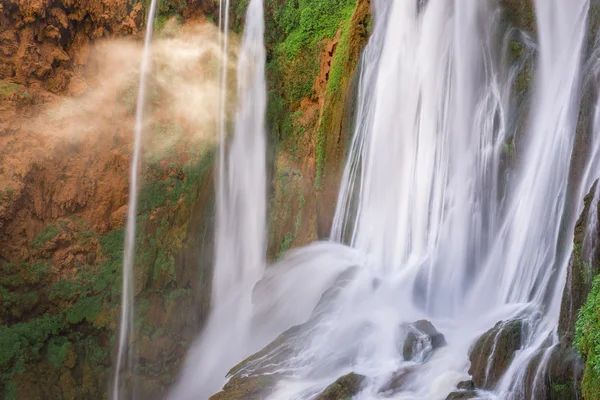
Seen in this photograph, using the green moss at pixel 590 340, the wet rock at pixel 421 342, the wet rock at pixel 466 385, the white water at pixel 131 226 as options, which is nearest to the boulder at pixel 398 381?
the wet rock at pixel 421 342

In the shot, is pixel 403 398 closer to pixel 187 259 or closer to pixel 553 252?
pixel 553 252

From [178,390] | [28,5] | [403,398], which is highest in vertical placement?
[28,5]

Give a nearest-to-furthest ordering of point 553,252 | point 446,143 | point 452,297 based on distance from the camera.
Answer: point 553,252 → point 452,297 → point 446,143

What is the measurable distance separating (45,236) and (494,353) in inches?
481

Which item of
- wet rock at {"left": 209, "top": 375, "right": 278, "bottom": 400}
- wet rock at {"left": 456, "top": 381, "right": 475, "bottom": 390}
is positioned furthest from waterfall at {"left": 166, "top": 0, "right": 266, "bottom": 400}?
wet rock at {"left": 456, "top": 381, "right": 475, "bottom": 390}

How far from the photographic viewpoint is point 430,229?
11.6 metres

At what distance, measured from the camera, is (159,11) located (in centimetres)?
1812

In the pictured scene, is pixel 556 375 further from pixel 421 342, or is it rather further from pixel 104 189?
pixel 104 189

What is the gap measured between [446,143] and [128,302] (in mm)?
9688

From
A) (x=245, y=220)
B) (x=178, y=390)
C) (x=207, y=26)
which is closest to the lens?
(x=178, y=390)

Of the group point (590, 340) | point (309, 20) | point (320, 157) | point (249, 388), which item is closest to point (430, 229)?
point (249, 388)

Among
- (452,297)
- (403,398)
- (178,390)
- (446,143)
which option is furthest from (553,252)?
(178,390)

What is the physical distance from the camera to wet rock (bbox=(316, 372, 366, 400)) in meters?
8.16

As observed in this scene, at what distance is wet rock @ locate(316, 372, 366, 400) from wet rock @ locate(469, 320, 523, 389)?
166cm
